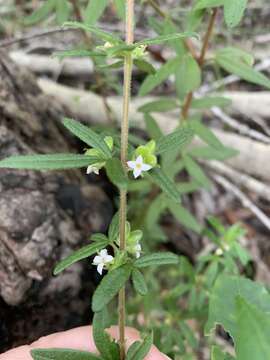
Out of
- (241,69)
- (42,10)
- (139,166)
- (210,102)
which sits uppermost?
(42,10)

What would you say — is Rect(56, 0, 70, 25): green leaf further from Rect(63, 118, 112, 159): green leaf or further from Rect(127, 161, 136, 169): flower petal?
Rect(127, 161, 136, 169): flower petal

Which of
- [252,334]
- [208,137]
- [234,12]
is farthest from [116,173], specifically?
[208,137]

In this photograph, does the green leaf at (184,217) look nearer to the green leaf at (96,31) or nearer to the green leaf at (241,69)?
the green leaf at (241,69)

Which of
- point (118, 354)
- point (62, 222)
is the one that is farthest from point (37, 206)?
point (118, 354)

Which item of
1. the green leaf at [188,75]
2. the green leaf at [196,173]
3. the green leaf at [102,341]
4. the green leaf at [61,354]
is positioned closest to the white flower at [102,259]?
the green leaf at [102,341]

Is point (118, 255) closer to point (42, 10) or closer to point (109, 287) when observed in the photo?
point (109, 287)

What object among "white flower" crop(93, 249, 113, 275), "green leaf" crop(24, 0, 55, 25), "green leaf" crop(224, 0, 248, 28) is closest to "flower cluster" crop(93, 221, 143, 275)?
"white flower" crop(93, 249, 113, 275)
